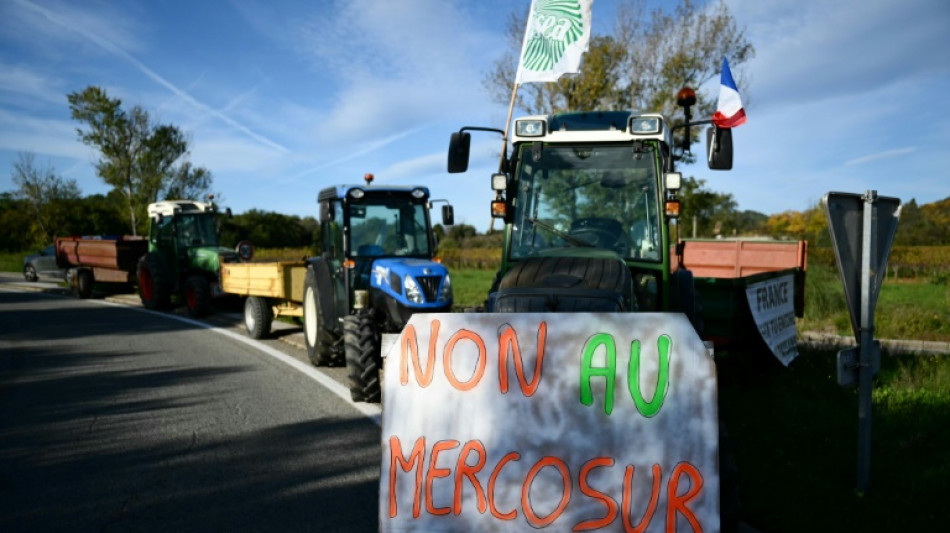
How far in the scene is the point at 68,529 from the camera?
404 centimetres

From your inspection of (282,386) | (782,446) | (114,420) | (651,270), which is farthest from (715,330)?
(114,420)

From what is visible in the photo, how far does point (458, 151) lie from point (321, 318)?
13.5ft

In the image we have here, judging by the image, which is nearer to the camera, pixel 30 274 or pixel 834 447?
pixel 834 447

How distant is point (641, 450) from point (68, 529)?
3305mm

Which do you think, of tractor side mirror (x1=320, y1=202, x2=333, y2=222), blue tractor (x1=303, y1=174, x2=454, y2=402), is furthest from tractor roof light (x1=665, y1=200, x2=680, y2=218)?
tractor side mirror (x1=320, y1=202, x2=333, y2=222)

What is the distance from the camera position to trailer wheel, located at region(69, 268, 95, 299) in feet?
65.9

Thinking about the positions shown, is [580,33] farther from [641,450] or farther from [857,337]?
[641,450]

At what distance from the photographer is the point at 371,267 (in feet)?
28.2

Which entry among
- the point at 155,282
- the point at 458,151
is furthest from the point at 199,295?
the point at 458,151

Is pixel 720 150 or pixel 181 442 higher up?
pixel 720 150

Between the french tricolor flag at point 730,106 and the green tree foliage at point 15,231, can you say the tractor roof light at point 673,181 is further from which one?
the green tree foliage at point 15,231

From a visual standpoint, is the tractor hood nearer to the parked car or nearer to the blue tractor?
the blue tractor

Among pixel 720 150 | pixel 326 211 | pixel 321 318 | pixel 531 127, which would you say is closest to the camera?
pixel 720 150

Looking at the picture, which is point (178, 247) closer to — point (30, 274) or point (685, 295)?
point (685, 295)
